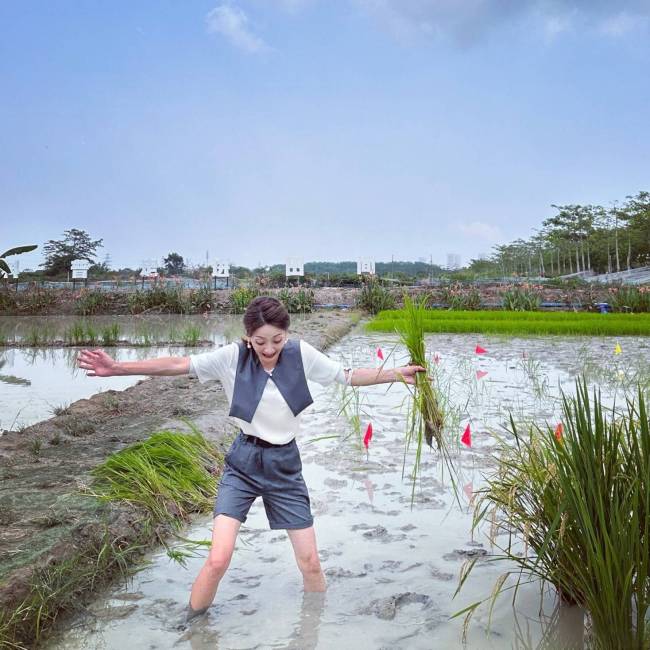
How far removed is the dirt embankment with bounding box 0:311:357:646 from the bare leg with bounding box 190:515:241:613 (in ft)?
1.81

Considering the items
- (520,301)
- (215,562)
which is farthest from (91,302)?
(215,562)

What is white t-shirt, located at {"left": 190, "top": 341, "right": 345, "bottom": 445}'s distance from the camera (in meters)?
2.71

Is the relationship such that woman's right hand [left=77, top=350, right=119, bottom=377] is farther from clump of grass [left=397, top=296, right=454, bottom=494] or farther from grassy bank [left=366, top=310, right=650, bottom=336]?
grassy bank [left=366, top=310, right=650, bottom=336]

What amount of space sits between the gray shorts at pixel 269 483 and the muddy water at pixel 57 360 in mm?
3796

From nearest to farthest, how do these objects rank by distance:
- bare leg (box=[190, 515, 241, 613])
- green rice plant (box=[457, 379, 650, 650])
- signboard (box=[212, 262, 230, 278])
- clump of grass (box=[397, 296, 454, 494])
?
1. green rice plant (box=[457, 379, 650, 650])
2. bare leg (box=[190, 515, 241, 613])
3. clump of grass (box=[397, 296, 454, 494])
4. signboard (box=[212, 262, 230, 278])

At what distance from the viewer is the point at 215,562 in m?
2.50

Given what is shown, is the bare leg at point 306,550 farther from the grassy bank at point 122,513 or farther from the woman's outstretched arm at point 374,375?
the grassy bank at point 122,513

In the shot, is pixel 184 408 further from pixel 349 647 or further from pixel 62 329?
pixel 62 329

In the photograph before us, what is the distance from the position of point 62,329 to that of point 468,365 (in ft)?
32.9

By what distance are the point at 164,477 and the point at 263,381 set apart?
1464mm

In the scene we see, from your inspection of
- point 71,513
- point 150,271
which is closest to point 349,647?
point 71,513

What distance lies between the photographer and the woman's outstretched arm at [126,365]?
106 inches

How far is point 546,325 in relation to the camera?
13.4m

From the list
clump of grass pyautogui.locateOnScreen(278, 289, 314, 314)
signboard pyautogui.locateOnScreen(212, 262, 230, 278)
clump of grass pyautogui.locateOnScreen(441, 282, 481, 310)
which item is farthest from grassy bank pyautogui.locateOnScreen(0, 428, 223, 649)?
signboard pyautogui.locateOnScreen(212, 262, 230, 278)
